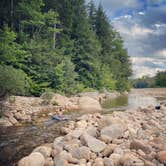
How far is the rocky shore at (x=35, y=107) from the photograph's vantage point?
18156mm

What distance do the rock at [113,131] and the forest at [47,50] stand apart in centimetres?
819

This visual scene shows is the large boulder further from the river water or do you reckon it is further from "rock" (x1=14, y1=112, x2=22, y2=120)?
"rock" (x1=14, y1=112, x2=22, y2=120)

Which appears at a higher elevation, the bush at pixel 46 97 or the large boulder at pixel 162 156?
the bush at pixel 46 97

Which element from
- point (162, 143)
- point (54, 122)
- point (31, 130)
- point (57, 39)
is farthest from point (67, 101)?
point (162, 143)

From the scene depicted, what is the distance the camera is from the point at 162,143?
10469mm

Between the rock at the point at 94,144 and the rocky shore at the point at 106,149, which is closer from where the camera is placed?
the rocky shore at the point at 106,149

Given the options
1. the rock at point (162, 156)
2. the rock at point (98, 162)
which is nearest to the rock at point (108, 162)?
the rock at point (98, 162)

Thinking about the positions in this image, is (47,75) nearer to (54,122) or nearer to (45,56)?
(45,56)

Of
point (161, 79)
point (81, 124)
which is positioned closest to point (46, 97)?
point (81, 124)

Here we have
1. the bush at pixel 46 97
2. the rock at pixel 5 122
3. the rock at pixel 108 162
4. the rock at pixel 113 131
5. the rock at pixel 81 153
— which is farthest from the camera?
the bush at pixel 46 97

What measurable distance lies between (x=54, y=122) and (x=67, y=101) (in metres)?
8.47

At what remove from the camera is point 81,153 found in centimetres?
1003

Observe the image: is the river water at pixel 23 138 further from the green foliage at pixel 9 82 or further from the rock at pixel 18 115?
the green foliage at pixel 9 82

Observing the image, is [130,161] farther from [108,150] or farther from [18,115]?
[18,115]
